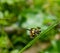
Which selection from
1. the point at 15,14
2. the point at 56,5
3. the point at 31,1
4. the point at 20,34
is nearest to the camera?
the point at 20,34

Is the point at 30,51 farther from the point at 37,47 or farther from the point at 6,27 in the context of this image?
the point at 6,27

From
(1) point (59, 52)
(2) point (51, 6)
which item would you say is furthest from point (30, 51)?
(2) point (51, 6)

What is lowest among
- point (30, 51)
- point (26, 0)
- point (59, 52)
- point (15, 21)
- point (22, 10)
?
point (59, 52)

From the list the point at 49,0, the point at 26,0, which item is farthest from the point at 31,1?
the point at 49,0

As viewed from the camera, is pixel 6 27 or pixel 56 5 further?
pixel 56 5

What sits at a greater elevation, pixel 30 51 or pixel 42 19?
pixel 42 19

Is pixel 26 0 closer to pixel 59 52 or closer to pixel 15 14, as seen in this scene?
pixel 15 14

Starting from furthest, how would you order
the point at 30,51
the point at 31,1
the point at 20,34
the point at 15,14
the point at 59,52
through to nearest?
the point at 31,1 → the point at 15,14 → the point at 20,34 → the point at 30,51 → the point at 59,52
